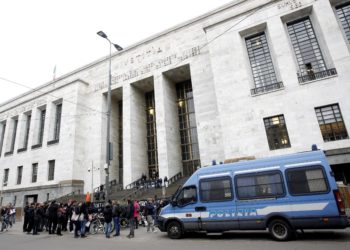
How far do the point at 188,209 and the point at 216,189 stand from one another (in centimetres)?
142

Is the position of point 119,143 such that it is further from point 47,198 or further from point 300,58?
point 300,58

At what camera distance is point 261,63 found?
22.4m

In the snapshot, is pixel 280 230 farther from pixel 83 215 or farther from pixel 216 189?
pixel 83 215

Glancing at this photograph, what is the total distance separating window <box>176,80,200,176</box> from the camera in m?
28.8

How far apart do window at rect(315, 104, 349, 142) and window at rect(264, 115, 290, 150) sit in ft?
8.12

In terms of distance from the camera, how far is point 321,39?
784 inches

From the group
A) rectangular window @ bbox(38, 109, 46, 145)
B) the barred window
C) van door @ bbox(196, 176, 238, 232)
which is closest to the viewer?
van door @ bbox(196, 176, 238, 232)

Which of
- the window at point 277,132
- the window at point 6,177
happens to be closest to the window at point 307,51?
the window at point 277,132

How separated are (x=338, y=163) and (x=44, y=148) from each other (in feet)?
114

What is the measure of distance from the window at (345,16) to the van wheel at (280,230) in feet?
62.3

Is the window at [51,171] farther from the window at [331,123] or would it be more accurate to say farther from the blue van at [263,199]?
the window at [331,123]

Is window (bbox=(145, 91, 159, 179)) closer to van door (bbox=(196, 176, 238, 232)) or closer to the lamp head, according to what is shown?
the lamp head

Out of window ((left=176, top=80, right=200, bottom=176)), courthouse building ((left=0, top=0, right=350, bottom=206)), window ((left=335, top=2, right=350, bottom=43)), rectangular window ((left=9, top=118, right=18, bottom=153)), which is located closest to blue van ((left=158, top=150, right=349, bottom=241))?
courthouse building ((left=0, top=0, right=350, bottom=206))

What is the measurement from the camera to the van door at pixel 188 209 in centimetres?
947
